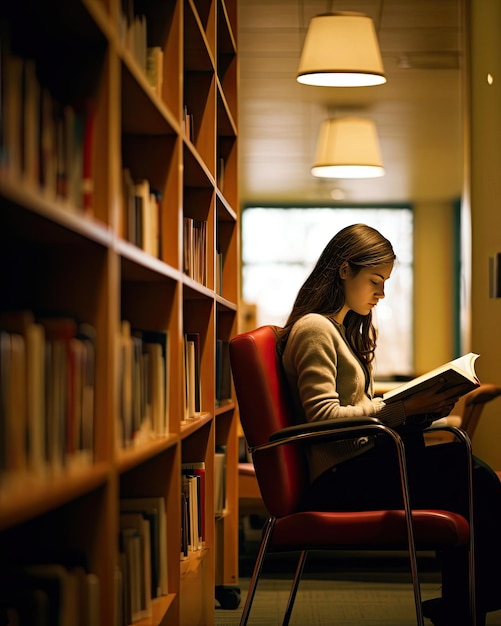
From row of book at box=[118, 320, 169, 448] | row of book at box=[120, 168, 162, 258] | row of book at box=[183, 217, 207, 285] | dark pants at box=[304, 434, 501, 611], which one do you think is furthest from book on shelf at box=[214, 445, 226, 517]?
row of book at box=[120, 168, 162, 258]

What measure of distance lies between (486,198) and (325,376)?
8.02 ft

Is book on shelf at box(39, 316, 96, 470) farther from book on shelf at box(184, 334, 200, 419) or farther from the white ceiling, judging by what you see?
the white ceiling

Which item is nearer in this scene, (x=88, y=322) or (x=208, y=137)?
(x=88, y=322)

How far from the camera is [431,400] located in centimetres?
250

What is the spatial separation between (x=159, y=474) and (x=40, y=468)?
0.88m

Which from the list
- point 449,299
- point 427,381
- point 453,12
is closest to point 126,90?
point 427,381

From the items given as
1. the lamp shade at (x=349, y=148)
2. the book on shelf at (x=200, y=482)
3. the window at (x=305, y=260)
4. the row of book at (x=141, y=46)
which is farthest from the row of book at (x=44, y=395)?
the window at (x=305, y=260)

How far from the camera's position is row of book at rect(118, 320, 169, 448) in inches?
66.8

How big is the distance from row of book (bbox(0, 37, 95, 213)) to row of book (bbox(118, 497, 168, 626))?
0.77 meters

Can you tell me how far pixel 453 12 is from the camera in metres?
5.42

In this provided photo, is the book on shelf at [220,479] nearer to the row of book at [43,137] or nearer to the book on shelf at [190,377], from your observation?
the book on shelf at [190,377]

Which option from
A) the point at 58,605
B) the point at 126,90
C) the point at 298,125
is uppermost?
the point at 298,125

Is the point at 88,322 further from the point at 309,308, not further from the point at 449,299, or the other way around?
the point at 449,299

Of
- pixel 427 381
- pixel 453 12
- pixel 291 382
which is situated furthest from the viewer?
pixel 453 12
